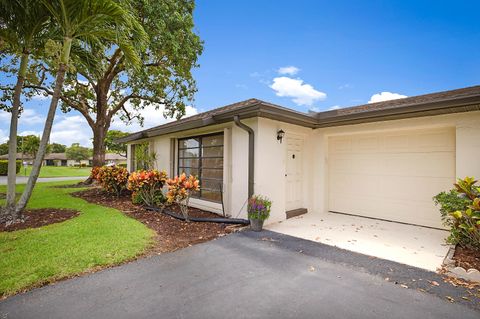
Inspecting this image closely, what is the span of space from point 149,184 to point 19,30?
4871 millimetres

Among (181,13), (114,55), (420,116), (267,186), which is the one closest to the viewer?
(420,116)

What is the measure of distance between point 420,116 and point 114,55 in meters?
13.9

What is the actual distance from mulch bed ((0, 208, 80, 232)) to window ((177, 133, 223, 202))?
3463 mm

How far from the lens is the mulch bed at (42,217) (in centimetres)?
545

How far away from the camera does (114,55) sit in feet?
41.9

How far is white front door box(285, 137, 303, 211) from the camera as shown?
663 centimetres

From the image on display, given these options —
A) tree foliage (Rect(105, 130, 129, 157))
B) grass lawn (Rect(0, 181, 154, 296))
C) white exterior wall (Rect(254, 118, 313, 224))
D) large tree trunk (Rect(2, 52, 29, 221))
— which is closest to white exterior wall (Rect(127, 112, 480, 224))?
white exterior wall (Rect(254, 118, 313, 224))

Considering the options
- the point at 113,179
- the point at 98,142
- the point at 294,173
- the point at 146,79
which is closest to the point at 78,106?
the point at 98,142

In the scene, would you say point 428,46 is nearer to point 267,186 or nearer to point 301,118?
point 301,118

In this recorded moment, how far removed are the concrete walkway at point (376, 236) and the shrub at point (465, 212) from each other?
39cm

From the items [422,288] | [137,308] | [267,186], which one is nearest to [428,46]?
[267,186]

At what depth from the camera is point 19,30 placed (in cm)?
571

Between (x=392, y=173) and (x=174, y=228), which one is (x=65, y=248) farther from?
(x=392, y=173)

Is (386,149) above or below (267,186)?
above
